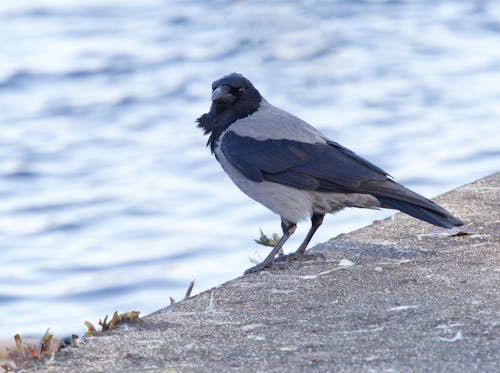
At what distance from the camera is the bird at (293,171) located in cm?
555

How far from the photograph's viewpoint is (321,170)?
564cm

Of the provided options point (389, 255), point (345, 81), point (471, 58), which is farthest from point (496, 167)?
point (389, 255)

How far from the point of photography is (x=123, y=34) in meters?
13.4

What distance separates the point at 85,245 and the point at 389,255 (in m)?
4.05

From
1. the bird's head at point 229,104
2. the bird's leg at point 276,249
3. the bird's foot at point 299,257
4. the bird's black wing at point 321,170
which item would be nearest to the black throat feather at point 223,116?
the bird's head at point 229,104

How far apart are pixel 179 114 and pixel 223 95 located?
16.5 feet

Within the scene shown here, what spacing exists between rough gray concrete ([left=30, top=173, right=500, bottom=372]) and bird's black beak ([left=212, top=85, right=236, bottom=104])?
98cm

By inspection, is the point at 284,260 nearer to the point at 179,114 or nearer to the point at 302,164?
the point at 302,164

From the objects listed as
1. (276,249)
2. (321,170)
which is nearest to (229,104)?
(321,170)

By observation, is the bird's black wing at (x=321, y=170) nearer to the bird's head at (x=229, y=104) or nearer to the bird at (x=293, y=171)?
the bird at (x=293, y=171)

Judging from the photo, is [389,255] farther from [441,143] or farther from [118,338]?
[441,143]

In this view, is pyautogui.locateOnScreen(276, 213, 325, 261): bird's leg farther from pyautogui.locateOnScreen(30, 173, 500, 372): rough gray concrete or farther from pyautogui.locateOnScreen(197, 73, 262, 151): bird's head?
pyautogui.locateOnScreen(197, 73, 262, 151): bird's head

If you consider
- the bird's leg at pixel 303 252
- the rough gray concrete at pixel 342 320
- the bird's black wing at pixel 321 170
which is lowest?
the rough gray concrete at pixel 342 320

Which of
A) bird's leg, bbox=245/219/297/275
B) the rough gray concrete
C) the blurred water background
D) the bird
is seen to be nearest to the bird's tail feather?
the bird
